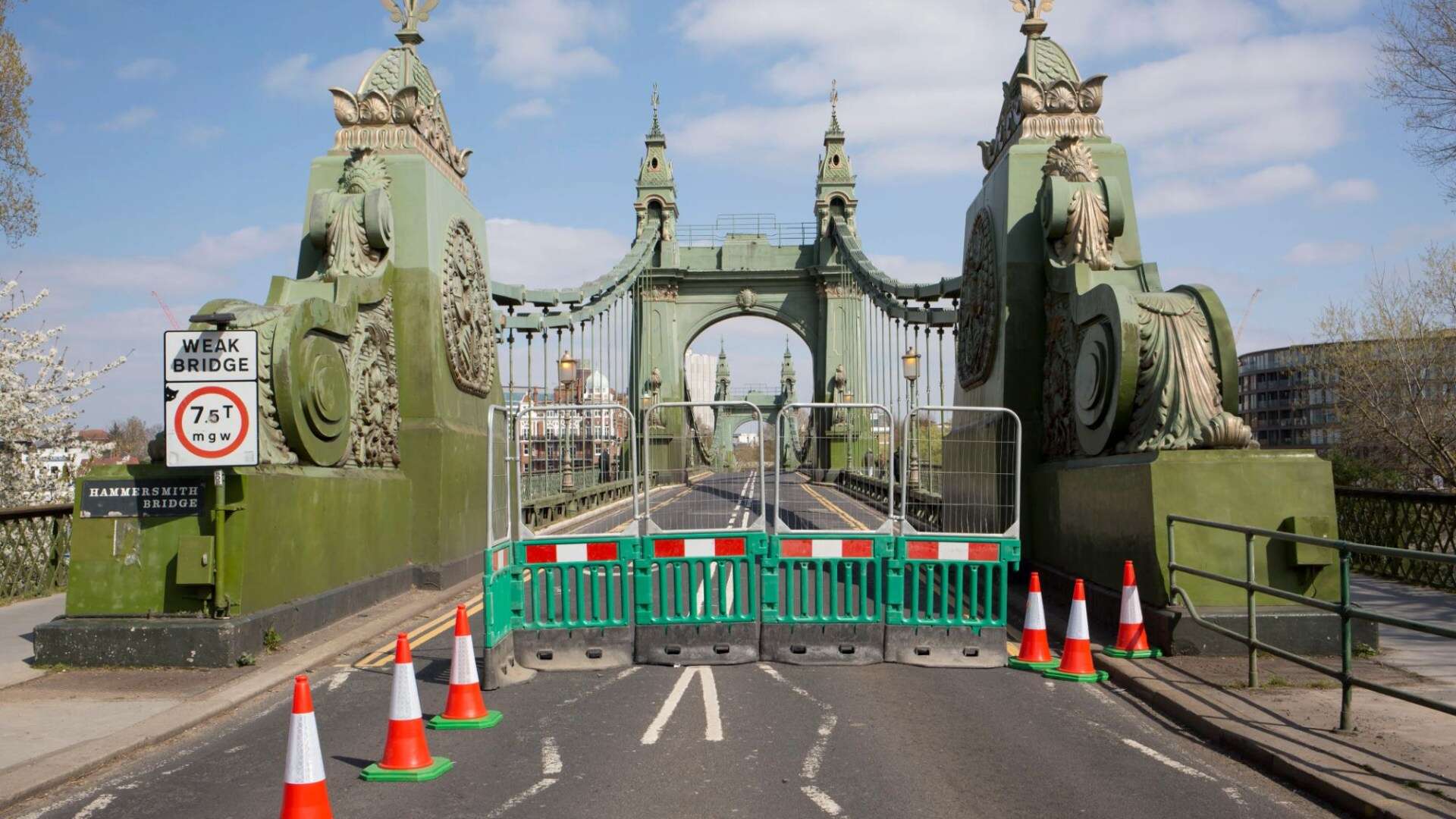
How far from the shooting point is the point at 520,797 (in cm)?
570

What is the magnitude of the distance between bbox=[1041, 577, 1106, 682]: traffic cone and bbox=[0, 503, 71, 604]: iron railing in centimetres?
1138

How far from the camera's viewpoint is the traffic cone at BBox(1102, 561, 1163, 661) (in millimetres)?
9094

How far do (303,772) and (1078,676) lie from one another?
19.6ft

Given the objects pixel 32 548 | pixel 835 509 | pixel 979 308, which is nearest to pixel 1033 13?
pixel 979 308

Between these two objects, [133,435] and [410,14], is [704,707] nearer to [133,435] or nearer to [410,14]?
[410,14]

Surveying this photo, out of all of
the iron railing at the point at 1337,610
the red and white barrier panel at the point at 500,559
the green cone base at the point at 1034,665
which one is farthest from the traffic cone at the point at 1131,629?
the red and white barrier panel at the point at 500,559

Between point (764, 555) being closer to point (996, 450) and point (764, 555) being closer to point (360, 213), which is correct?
point (996, 450)

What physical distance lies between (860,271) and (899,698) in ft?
83.9

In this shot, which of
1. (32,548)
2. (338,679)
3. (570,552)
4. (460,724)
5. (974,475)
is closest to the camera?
(460,724)

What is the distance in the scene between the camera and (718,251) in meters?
56.0

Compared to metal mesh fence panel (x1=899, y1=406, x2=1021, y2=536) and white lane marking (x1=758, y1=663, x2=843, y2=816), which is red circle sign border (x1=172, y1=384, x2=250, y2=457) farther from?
metal mesh fence panel (x1=899, y1=406, x2=1021, y2=536)

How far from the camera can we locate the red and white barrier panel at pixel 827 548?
9.55 meters

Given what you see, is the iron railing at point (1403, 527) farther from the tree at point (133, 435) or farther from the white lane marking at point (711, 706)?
the tree at point (133, 435)

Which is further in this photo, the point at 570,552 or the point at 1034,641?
the point at 570,552
